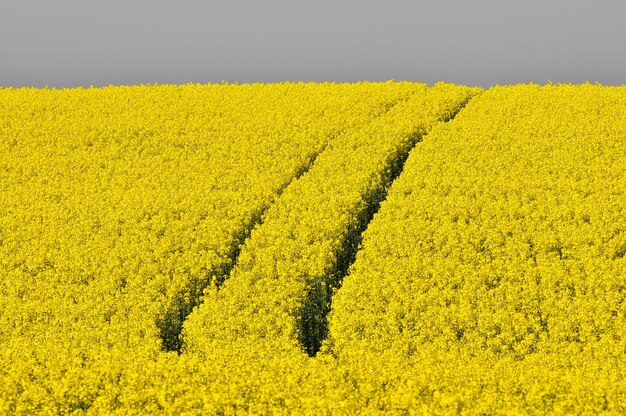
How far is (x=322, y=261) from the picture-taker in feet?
58.1

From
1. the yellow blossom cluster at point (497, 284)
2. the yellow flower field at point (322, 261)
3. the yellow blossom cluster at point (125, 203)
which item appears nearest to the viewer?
the yellow blossom cluster at point (497, 284)

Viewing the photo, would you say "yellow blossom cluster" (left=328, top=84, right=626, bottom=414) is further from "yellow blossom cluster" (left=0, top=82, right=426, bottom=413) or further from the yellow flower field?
"yellow blossom cluster" (left=0, top=82, right=426, bottom=413)

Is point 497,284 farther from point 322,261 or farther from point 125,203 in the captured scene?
point 125,203

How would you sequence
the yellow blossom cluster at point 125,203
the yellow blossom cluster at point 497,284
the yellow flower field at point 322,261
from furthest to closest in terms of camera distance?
the yellow blossom cluster at point 125,203 → the yellow flower field at point 322,261 → the yellow blossom cluster at point 497,284

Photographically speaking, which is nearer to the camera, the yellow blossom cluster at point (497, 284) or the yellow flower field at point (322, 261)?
the yellow blossom cluster at point (497, 284)

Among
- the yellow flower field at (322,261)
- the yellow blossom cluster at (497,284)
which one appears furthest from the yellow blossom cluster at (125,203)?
the yellow blossom cluster at (497,284)

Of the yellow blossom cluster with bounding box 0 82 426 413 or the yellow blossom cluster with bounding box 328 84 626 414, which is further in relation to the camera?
the yellow blossom cluster with bounding box 0 82 426 413

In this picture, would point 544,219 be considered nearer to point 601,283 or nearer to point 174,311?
point 601,283

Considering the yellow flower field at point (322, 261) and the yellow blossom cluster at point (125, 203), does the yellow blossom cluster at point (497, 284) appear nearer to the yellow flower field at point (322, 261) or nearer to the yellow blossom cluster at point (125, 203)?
the yellow flower field at point (322, 261)

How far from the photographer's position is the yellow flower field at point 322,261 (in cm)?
1062

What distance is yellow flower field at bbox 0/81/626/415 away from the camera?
10.6 meters

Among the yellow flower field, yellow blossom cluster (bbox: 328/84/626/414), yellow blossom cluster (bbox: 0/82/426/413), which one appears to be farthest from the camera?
yellow blossom cluster (bbox: 0/82/426/413)

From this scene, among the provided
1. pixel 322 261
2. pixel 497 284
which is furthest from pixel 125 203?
pixel 497 284

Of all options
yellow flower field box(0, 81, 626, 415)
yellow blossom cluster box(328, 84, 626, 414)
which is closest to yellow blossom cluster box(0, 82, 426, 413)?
yellow flower field box(0, 81, 626, 415)
